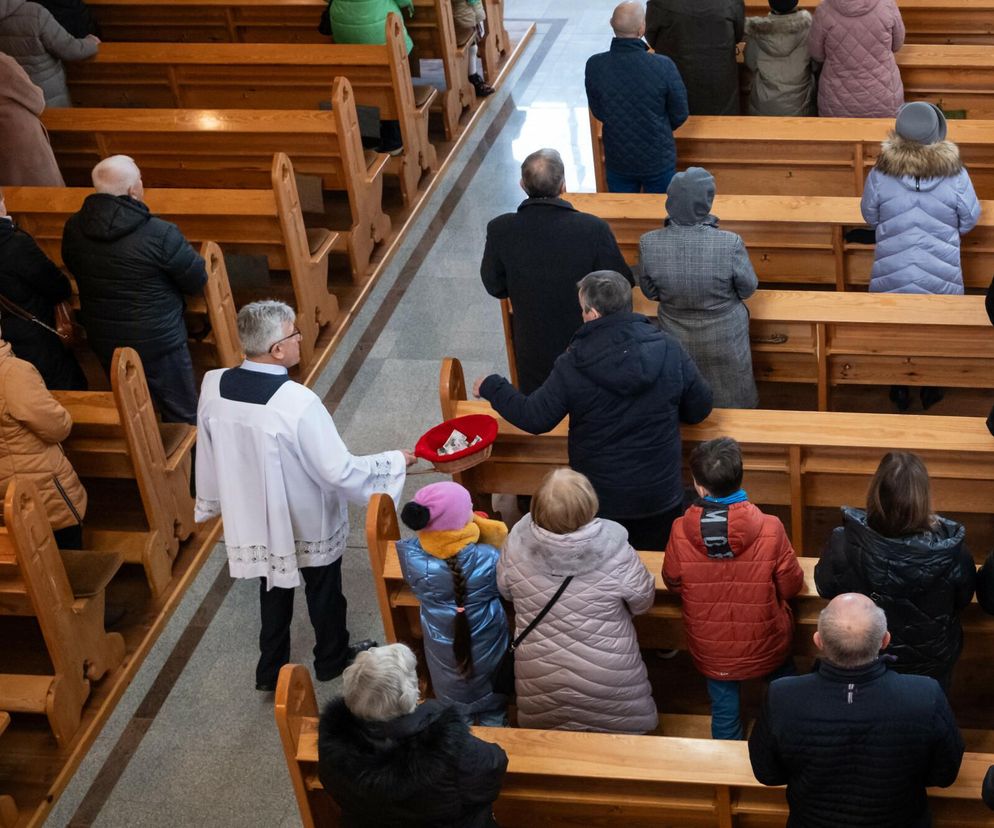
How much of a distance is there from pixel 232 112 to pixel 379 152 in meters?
0.99

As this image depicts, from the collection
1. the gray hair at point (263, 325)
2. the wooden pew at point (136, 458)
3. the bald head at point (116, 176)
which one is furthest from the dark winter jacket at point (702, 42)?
the gray hair at point (263, 325)

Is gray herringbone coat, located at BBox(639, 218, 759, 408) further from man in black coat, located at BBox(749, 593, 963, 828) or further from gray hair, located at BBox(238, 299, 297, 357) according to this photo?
man in black coat, located at BBox(749, 593, 963, 828)

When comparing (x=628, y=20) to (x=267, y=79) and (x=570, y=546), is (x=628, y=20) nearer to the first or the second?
(x=267, y=79)

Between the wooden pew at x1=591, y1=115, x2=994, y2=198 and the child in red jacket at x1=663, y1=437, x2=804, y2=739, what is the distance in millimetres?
2988

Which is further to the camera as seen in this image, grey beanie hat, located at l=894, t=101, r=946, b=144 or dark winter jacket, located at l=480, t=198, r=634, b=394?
grey beanie hat, located at l=894, t=101, r=946, b=144

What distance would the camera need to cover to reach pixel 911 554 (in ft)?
10.7

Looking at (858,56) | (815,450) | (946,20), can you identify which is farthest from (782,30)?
(815,450)

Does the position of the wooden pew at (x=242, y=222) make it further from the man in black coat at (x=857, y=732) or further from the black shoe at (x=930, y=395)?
the man in black coat at (x=857, y=732)

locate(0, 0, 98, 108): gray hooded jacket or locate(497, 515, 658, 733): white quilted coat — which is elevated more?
locate(0, 0, 98, 108): gray hooded jacket

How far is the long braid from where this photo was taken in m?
3.64

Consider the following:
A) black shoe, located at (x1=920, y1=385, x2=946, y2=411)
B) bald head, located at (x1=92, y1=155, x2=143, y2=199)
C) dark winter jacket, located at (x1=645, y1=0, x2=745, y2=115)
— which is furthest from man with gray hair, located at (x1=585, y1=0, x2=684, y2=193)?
bald head, located at (x1=92, y1=155, x2=143, y2=199)

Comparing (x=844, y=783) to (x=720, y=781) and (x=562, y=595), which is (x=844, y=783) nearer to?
(x=720, y=781)

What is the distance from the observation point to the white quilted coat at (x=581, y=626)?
347cm

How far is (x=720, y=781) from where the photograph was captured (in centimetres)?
322
